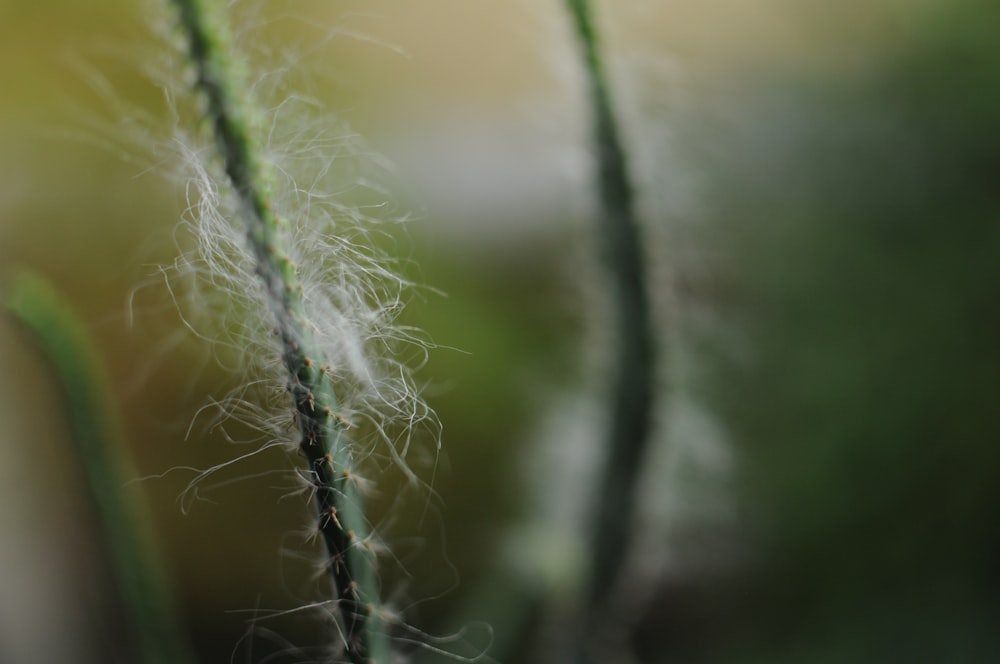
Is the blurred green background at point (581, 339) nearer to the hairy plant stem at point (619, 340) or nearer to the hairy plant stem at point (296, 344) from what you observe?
the hairy plant stem at point (619, 340)

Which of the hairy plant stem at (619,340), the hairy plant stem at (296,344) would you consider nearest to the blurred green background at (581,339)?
the hairy plant stem at (619,340)

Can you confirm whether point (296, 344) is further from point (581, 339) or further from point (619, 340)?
point (581, 339)

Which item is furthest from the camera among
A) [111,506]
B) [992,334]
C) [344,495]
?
[992,334]

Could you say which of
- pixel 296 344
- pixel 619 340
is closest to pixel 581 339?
pixel 619 340

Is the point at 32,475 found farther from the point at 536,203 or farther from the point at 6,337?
the point at 536,203

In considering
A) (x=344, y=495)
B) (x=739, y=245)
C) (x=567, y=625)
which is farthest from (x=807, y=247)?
(x=344, y=495)

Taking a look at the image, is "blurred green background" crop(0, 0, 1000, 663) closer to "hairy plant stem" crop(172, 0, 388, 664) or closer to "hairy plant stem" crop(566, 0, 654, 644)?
"hairy plant stem" crop(566, 0, 654, 644)
